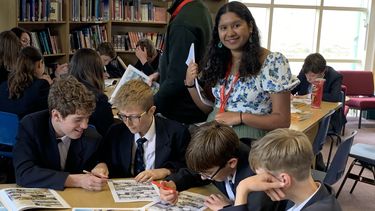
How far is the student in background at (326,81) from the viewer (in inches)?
188

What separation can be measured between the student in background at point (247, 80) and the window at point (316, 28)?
17.1 feet

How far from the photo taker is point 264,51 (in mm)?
2244

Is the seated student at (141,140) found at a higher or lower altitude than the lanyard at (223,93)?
lower

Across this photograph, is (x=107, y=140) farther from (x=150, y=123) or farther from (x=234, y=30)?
(x=234, y=30)

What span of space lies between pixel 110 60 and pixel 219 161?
149 inches

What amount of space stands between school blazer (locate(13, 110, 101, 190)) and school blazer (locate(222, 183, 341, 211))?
32.9 inches

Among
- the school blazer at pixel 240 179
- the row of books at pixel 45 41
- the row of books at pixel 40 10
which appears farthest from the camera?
the row of books at pixel 45 41

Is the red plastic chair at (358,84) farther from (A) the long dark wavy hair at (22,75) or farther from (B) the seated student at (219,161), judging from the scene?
(B) the seated student at (219,161)

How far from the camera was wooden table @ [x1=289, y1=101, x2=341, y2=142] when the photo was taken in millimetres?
3601

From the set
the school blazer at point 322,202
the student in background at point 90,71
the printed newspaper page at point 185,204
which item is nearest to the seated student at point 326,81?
the student in background at point 90,71

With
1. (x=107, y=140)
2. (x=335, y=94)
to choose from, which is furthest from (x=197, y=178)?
(x=335, y=94)

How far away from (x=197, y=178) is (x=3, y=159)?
5.11ft

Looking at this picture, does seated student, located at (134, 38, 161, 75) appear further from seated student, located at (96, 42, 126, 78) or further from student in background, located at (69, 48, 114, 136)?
student in background, located at (69, 48, 114, 136)

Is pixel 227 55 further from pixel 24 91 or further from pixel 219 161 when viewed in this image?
pixel 24 91
